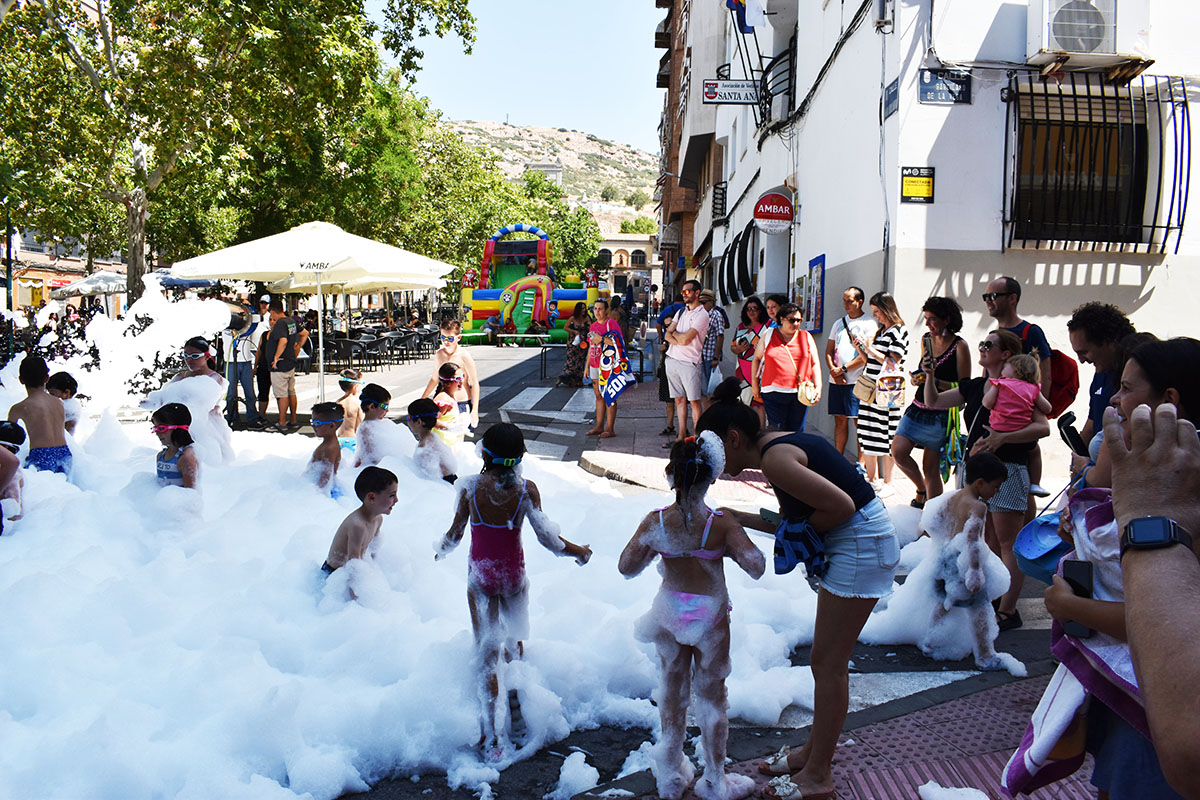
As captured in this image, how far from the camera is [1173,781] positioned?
1365mm

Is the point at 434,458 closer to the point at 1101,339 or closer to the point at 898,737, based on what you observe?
the point at 898,737

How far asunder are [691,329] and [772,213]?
13.8 feet

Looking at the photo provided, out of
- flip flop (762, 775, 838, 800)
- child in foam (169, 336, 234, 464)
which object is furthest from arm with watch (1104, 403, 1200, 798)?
child in foam (169, 336, 234, 464)

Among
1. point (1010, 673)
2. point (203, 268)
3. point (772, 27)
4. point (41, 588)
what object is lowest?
point (1010, 673)

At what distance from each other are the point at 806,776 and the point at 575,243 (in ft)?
313

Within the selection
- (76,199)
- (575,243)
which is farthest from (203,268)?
(575,243)

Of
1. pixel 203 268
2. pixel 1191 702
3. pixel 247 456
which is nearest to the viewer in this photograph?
pixel 1191 702

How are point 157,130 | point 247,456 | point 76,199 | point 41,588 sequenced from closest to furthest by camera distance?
point 41,588 < point 247,456 < point 157,130 < point 76,199

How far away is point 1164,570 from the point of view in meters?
1.53

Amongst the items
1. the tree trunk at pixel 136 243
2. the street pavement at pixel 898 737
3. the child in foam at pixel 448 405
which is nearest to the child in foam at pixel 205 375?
the child in foam at pixel 448 405

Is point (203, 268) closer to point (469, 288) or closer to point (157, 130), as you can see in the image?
point (157, 130)

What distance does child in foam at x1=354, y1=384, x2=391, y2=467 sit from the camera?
24.6 feet

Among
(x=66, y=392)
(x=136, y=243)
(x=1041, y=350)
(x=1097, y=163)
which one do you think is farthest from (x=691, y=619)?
(x=136, y=243)

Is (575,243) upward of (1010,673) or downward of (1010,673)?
upward
